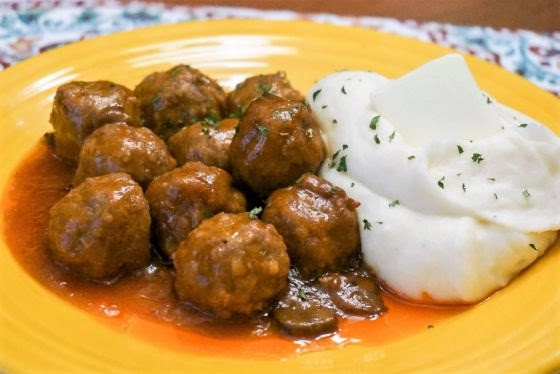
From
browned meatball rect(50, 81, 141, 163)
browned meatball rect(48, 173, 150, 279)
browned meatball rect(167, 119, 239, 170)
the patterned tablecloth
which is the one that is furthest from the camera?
the patterned tablecloth

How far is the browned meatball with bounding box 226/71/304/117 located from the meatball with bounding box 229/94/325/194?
0.64 meters

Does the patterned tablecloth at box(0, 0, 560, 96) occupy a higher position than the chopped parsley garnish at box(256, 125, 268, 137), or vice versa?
Answer: the chopped parsley garnish at box(256, 125, 268, 137)

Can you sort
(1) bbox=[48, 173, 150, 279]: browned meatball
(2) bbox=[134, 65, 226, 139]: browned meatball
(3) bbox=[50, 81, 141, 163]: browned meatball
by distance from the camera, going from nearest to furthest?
(1) bbox=[48, 173, 150, 279]: browned meatball → (3) bbox=[50, 81, 141, 163]: browned meatball → (2) bbox=[134, 65, 226, 139]: browned meatball

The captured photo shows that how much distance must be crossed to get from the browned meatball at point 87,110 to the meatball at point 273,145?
36.9 inches

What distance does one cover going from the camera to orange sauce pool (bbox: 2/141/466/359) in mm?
3812

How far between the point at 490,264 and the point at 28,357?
261 centimetres

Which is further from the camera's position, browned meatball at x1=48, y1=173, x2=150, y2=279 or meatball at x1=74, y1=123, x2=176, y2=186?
meatball at x1=74, y1=123, x2=176, y2=186

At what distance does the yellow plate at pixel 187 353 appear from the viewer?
137 inches

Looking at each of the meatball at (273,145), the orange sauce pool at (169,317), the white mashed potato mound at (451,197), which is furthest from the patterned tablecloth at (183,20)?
the meatball at (273,145)

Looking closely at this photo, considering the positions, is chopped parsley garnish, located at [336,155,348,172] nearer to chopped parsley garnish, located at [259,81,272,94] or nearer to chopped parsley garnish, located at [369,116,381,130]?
chopped parsley garnish, located at [369,116,381,130]

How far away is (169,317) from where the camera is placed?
13.1 ft

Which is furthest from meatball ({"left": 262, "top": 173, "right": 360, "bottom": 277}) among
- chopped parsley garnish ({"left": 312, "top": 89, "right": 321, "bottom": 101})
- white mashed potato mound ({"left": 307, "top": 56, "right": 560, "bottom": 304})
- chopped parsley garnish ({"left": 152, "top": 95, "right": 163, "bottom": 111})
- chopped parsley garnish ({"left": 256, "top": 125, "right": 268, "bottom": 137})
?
chopped parsley garnish ({"left": 152, "top": 95, "right": 163, "bottom": 111})

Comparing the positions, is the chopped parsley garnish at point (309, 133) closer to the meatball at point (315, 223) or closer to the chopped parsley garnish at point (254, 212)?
the meatball at point (315, 223)

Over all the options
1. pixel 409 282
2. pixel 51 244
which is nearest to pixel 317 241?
pixel 409 282
